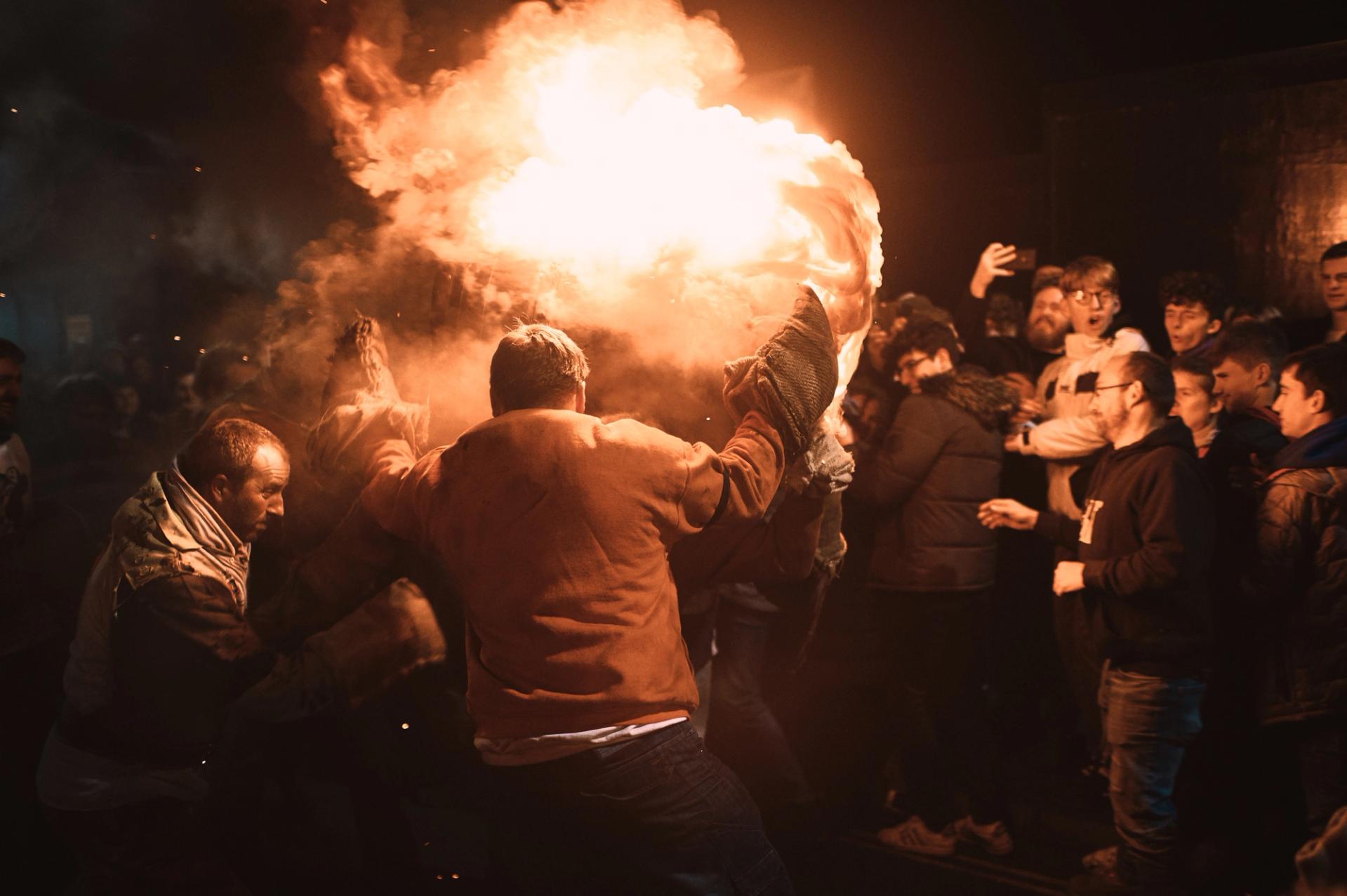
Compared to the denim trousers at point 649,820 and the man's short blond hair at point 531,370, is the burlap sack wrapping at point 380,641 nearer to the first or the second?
the denim trousers at point 649,820

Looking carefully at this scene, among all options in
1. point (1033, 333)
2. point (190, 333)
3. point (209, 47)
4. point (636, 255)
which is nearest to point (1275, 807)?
point (1033, 333)

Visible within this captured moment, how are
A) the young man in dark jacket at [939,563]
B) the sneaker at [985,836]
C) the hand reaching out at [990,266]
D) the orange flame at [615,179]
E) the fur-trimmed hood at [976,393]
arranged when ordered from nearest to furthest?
the orange flame at [615,179]
the sneaker at [985,836]
the young man in dark jacket at [939,563]
the fur-trimmed hood at [976,393]
the hand reaching out at [990,266]

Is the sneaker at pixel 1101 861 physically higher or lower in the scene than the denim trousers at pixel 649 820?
lower

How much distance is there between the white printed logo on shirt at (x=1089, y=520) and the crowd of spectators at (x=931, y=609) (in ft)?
0.05

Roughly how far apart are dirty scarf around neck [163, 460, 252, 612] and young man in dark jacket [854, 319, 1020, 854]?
304 cm

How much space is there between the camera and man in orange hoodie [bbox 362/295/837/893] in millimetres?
2561

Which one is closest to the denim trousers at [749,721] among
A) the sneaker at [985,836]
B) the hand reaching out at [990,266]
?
the sneaker at [985,836]

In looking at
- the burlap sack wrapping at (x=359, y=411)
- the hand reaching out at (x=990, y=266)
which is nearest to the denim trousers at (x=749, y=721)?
the burlap sack wrapping at (x=359, y=411)

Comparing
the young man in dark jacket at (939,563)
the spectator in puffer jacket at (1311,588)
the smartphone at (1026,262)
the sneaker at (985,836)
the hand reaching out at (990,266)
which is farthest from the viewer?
the smartphone at (1026,262)

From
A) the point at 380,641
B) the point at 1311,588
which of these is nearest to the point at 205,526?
the point at 380,641

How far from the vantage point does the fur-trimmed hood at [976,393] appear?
477 centimetres

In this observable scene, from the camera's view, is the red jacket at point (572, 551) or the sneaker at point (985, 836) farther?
the sneaker at point (985, 836)

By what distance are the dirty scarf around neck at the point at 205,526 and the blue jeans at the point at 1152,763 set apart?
358 centimetres

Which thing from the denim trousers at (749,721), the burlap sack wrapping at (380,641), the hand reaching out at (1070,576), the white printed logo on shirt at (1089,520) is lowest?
the denim trousers at (749,721)
